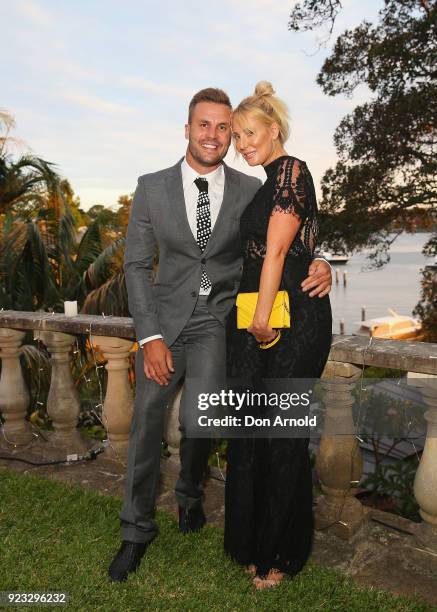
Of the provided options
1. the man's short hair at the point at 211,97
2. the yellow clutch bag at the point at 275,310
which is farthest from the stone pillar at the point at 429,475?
the man's short hair at the point at 211,97

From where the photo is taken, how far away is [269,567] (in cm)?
283

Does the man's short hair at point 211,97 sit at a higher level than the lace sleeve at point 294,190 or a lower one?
higher

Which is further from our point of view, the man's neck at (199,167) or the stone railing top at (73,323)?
the stone railing top at (73,323)

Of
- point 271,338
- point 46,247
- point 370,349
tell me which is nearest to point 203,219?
point 271,338

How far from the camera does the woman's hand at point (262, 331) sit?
2596 millimetres

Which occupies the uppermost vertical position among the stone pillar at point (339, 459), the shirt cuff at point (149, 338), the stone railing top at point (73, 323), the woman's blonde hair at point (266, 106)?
the woman's blonde hair at point (266, 106)

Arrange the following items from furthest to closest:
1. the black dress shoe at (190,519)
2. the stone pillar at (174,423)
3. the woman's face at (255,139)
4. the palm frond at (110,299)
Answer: the palm frond at (110,299) → the stone pillar at (174,423) → the black dress shoe at (190,519) → the woman's face at (255,139)

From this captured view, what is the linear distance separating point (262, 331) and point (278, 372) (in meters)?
0.23

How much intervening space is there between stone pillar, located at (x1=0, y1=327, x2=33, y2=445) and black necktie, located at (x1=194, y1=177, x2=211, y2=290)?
2231 millimetres

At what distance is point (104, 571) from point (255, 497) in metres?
0.91

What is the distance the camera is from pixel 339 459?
3334 mm

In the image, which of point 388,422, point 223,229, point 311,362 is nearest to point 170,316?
point 223,229

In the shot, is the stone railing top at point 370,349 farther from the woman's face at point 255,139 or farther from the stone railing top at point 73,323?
the woman's face at point 255,139

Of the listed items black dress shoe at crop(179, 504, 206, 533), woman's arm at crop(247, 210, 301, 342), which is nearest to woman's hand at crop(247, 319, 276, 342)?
woman's arm at crop(247, 210, 301, 342)
